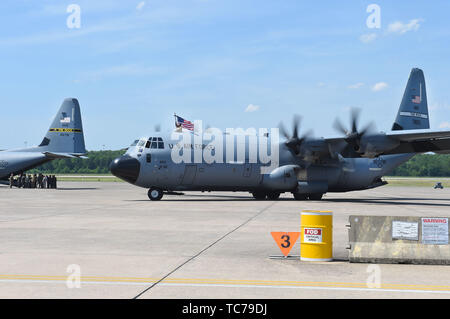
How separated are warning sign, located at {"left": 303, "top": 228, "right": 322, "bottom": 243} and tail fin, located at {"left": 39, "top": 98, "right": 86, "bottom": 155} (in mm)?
45531

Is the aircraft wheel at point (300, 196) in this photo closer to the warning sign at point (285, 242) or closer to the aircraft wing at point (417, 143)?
the aircraft wing at point (417, 143)

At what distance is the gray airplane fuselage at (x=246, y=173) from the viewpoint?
30.3m

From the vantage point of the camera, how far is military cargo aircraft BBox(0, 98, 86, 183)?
5144 cm

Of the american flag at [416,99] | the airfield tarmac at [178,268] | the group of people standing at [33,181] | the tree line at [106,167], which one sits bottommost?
the tree line at [106,167]

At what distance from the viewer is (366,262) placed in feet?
35.9

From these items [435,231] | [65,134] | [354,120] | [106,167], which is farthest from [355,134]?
[106,167]

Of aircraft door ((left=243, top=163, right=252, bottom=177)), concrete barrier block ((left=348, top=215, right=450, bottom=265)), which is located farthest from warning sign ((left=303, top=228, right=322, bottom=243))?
aircraft door ((left=243, top=163, right=252, bottom=177))

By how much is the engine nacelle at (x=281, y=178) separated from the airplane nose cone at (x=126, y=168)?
26.2 ft

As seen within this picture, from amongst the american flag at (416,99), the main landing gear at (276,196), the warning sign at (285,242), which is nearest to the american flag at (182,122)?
the main landing gear at (276,196)

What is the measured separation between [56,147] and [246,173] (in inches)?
1118

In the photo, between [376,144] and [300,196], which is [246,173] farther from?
[376,144]

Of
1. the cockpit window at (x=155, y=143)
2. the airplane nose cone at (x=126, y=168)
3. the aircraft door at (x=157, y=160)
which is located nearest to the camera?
the airplane nose cone at (x=126, y=168)

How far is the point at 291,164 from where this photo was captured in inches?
1284

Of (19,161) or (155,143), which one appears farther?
(19,161)
